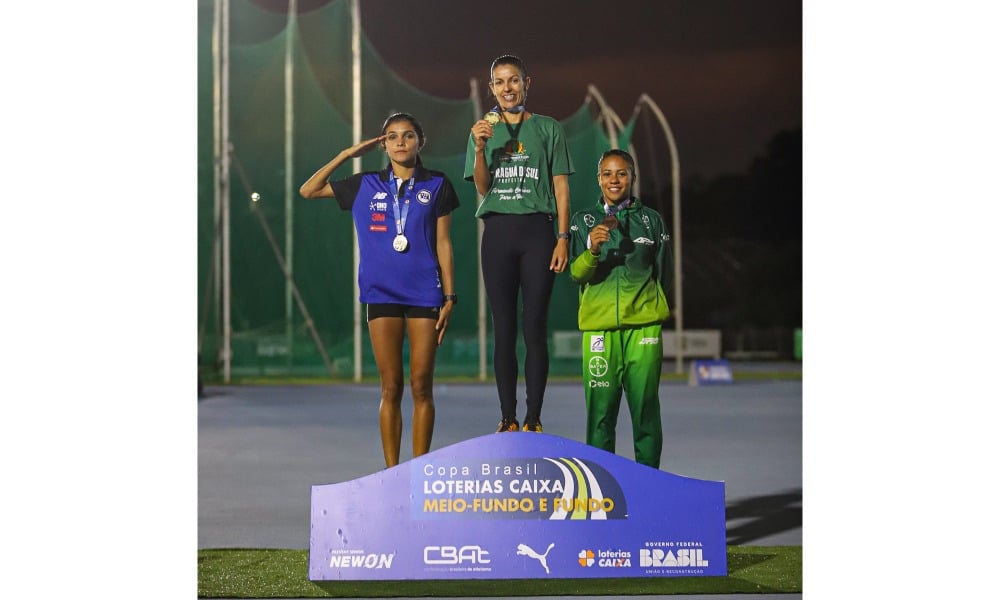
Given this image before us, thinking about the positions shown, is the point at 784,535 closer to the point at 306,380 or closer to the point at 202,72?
the point at 306,380

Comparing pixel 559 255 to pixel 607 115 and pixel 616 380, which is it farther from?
pixel 607 115

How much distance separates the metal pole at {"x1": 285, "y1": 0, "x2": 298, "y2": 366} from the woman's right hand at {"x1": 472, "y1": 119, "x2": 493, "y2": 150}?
67.0 inches

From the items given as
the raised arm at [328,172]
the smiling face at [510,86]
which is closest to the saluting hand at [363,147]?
the raised arm at [328,172]

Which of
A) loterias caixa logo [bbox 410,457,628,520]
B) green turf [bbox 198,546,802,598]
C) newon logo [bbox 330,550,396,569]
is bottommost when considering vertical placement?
green turf [bbox 198,546,802,598]

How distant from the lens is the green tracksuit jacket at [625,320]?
7047 millimetres

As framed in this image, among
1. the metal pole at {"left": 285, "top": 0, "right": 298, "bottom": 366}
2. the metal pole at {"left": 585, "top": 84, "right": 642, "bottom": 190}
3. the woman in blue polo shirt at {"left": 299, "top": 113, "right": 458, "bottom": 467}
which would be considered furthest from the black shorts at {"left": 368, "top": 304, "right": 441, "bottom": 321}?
the metal pole at {"left": 285, "top": 0, "right": 298, "bottom": 366}

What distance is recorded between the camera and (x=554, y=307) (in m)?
8.27

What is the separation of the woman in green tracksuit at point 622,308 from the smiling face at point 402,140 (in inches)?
33.7

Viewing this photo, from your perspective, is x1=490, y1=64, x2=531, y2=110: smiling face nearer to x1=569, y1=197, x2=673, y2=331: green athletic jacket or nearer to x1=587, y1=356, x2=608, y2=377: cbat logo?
x1=569, y1=197, x2=673, y2=331: green athletic jacket

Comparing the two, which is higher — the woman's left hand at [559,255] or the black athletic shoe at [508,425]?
the woman's left hand at [559,255]

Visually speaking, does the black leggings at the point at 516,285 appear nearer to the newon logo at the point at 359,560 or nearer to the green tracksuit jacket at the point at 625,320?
the green tracksuit jacket at the point at 625,320

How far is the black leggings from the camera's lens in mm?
6852

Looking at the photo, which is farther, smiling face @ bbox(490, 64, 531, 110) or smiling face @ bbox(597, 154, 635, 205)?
smiling face @ bbox(597, 154, 635, 205)
